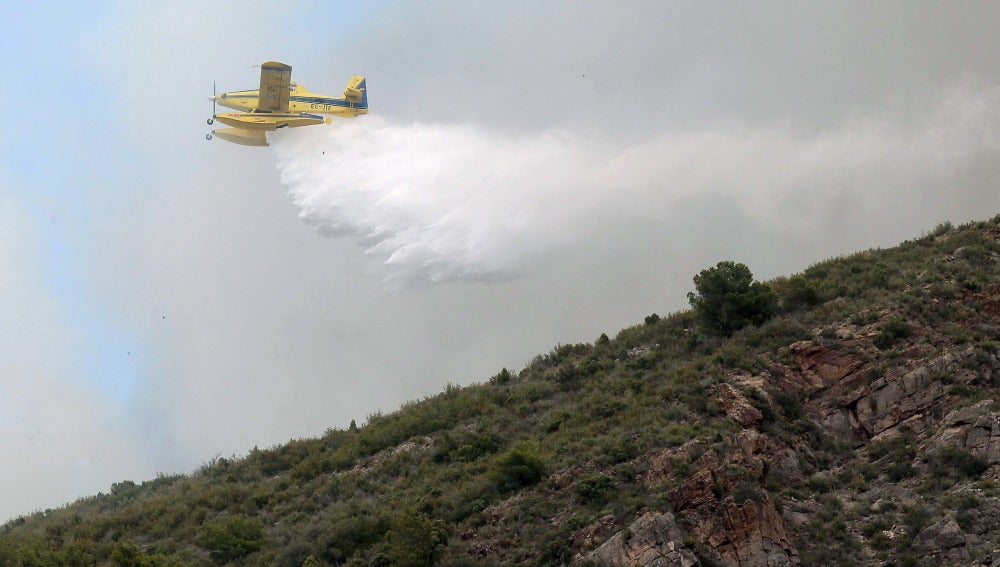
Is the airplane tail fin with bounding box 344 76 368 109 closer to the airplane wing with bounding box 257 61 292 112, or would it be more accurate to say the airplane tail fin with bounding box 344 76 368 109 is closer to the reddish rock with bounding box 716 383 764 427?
the airplane wing with bounding box 257 61 292 112

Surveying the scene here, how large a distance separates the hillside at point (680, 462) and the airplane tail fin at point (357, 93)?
22641 mm

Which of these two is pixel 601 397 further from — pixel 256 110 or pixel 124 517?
pixel 256 110

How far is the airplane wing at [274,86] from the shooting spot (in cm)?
7169

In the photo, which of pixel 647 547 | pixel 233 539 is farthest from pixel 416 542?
pixel 233 539

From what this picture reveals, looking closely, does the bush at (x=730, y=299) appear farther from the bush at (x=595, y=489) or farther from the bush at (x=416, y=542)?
the bush at (x=416, y=542)

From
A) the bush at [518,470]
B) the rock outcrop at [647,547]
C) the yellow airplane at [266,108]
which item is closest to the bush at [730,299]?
the bush at [518,470]

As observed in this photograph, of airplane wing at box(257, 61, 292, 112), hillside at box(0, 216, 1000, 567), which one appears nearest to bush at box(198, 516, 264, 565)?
hillside at box(0, 216, 1000, 567)

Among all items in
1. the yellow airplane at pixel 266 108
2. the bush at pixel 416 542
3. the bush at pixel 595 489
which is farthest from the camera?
the yellow airplane at pixel 266 108

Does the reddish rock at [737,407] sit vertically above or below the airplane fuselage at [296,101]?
below

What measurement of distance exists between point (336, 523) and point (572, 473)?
9.14m

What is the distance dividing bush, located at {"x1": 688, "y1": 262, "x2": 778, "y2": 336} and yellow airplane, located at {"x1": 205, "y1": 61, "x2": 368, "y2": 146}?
25.7m

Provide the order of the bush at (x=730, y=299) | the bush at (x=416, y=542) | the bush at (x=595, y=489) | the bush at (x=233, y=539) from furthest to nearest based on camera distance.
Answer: the bush at (x=730, y=299), the bush at (x=233, y=539), the bush at (x=595, y=489), the bush at (x=416, y=542)

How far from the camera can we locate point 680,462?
149 feet

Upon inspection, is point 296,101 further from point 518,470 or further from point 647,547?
point 647,547
